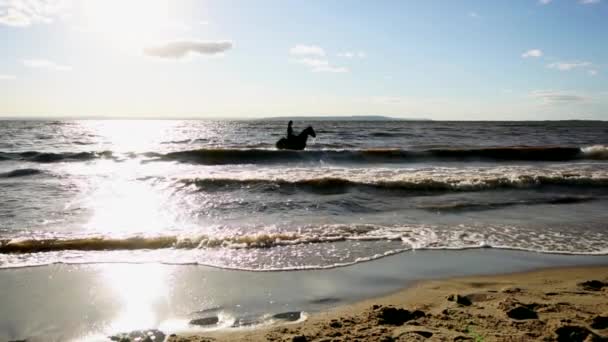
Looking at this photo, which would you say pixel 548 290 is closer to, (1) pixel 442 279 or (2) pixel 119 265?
(1) pixel 442 279

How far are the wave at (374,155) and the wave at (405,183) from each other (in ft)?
24.8

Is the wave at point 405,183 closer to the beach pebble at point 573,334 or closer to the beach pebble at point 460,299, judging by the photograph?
the beach pebble at point 460,299

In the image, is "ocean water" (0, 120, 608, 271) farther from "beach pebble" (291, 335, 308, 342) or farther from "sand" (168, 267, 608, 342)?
"beach pebble" (291, 335, 308, 342)

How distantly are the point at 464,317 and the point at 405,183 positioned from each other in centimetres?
917

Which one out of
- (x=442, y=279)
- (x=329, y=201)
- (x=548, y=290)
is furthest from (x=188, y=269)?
(x=329, y=201)

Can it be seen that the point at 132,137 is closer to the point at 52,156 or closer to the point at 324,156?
the point at 52,156

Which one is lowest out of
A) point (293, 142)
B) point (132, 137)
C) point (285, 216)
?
point (285, 216)

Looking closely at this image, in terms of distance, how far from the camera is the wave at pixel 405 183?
12.8 m

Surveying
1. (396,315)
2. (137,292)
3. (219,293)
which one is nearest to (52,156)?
(137,292)

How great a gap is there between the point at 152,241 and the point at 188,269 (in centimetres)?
162

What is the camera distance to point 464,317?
3992mm

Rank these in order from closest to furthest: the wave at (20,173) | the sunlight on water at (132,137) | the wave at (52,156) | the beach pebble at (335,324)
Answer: the beach pebble at (335,324)
the wave at (20,173)
the wave at (52,156)
the sunlight on water at (132,137)

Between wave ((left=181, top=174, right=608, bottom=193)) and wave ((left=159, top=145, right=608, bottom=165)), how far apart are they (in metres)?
7.57

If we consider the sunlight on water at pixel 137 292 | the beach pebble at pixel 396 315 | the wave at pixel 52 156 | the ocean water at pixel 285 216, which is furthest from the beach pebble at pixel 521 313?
the wave at pixel 52 156
